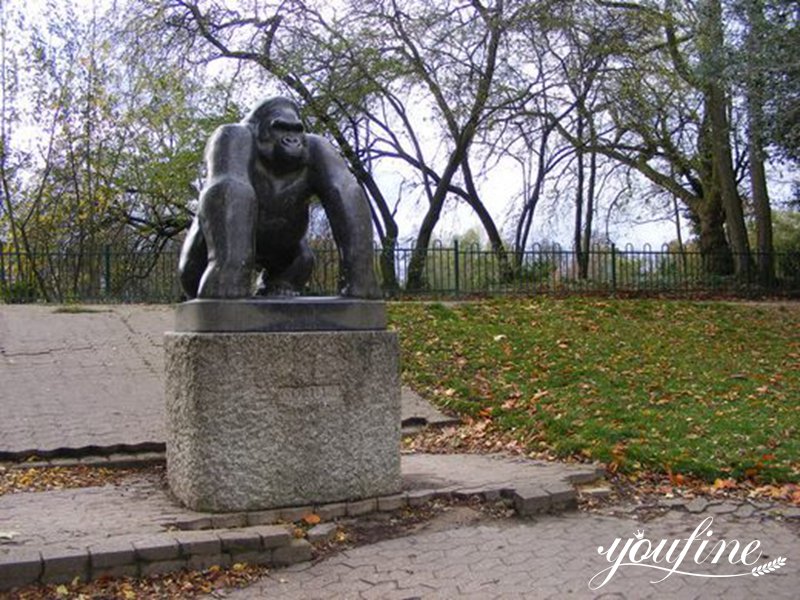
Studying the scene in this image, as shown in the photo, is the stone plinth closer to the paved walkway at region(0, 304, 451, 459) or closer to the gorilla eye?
the gorilla eye

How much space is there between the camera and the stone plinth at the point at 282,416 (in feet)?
Result: 15.1

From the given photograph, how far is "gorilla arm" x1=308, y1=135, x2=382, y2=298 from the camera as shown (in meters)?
5.21

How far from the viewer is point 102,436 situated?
6.93 metres

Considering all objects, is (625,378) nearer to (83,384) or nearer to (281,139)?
(281,139)

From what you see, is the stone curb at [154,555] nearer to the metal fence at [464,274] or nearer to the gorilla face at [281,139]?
the gorilla face at [281,139]

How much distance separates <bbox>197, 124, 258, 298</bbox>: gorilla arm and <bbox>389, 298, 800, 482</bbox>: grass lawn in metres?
3.15

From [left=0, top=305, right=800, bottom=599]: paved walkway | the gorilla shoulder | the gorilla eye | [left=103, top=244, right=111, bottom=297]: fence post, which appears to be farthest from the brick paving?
[left=103, top=244, right=111, bottom=297]: fence post

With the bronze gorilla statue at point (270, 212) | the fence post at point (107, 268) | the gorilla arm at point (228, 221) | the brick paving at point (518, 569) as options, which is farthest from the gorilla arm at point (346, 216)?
the fence post at point (107, 268)

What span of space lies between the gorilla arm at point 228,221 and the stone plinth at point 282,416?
158mm

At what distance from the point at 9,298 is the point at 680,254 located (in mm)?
15749

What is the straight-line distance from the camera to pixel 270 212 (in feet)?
17.1

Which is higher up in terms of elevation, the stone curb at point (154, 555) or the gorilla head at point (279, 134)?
the gorilla head at point (279, 134)

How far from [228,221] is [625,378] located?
5.63 meters

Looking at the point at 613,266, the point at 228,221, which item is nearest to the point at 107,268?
the point at 613,266
